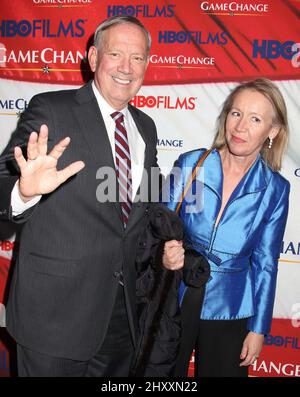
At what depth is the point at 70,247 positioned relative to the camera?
170cm

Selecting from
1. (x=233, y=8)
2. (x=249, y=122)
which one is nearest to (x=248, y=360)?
(x=249, y=122)

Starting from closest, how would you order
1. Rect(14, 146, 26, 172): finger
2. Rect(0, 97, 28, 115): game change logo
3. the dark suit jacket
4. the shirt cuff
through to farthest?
Rect(14, 146, 26, 172): finger
the shirt cuff
the dark suit jacket
Rect(0, 97, 28, 115): game change logo

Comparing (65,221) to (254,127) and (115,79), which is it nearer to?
(115,79)

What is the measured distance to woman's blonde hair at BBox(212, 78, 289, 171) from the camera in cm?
204

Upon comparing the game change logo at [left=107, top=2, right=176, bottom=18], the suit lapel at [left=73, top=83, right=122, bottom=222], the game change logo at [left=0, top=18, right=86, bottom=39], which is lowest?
the suit lapel at [left=73, top=83, right=122, bottom=222]

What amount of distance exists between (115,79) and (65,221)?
2.25 feet

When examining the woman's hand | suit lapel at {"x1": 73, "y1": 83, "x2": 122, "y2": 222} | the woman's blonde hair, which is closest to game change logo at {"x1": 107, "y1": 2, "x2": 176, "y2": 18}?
the woman's blonde hair

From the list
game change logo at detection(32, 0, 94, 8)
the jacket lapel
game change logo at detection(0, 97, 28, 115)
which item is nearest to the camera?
the jacket lapel

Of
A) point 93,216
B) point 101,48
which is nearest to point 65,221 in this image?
point 93,216

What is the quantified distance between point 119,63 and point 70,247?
0.87 m

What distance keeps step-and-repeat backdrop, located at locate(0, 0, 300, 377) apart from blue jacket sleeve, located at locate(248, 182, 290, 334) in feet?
2.88

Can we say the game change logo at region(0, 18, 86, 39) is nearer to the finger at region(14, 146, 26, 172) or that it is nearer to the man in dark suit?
the man in dark suit
